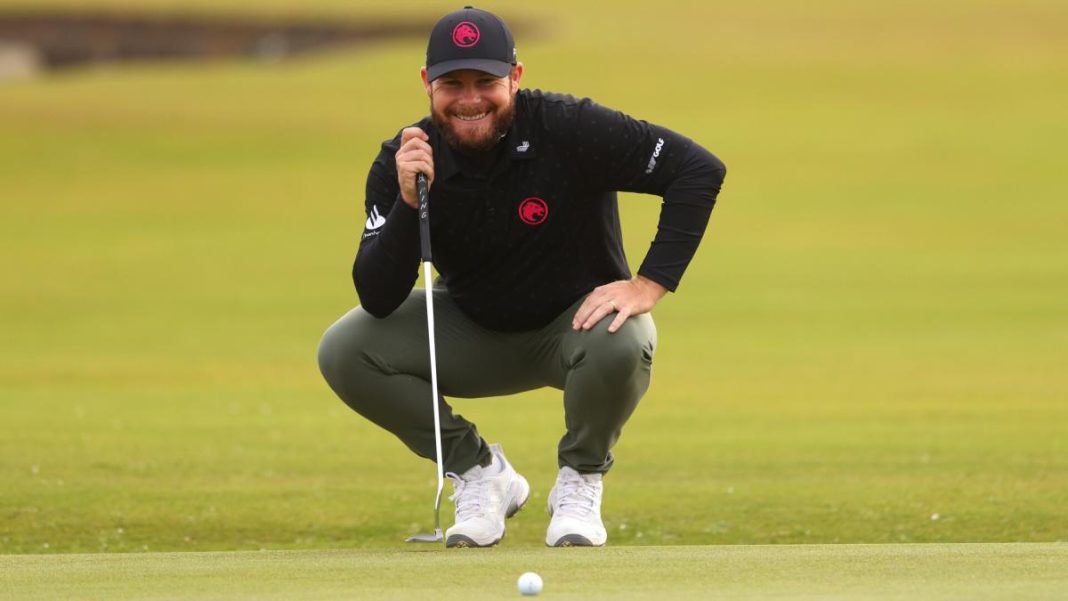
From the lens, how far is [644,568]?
16.9 ft

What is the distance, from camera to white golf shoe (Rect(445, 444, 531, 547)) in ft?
20.7

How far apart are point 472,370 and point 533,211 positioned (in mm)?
729

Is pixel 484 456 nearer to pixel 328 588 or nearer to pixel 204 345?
pixel 328 588

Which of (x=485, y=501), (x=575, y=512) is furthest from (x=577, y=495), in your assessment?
(x=485, y=501)

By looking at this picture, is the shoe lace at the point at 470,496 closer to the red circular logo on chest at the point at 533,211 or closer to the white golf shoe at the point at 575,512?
the white golf shoe at the point at 575,512

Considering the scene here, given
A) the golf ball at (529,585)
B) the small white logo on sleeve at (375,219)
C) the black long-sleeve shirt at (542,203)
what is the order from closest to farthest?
the golf ball at (529,585)
the black long-sleeve shirt at (542,203)
the small white logo on sleeve at (375,219)

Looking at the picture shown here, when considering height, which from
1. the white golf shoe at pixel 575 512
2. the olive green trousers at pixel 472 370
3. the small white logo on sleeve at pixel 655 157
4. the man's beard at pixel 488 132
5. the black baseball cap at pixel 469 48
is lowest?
the white golf shoe at pixel 575 512

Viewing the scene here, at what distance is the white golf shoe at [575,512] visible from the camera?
245 inches

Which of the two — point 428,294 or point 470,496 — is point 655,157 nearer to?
point 428,294

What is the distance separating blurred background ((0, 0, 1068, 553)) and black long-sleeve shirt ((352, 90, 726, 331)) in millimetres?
1803

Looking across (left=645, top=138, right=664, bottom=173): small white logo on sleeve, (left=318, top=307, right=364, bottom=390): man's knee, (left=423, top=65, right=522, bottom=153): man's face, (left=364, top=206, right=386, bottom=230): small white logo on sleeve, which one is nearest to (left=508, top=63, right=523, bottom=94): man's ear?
(left=423, top=65, right=522, bottom=153): man's face

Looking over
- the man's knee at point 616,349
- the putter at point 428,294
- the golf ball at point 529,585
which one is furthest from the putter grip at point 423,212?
the golf ball at point 529,585

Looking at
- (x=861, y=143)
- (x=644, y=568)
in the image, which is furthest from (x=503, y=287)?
(x=861, y=143)

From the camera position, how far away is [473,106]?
6129 mm
